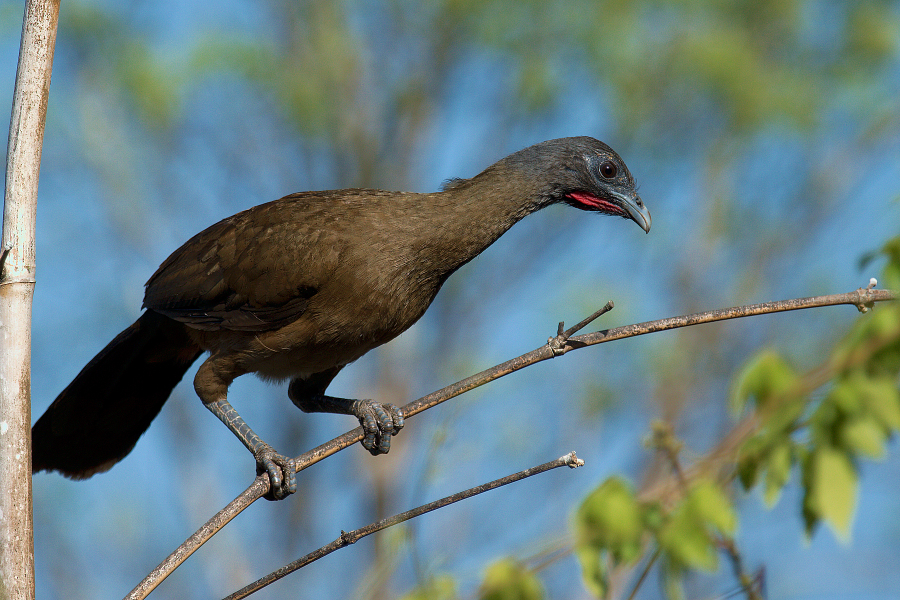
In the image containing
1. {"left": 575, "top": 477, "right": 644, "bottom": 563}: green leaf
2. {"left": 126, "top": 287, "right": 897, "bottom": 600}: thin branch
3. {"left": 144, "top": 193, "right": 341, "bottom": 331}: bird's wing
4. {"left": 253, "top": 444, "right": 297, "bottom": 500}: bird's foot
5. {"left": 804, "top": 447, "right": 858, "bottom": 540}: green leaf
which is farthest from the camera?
{"left": 144, "top": 193, "right": 341, "bottom": 331}: bird's wing

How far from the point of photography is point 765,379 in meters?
1.13

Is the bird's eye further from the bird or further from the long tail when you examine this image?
the long tail

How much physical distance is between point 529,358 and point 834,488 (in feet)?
5.07

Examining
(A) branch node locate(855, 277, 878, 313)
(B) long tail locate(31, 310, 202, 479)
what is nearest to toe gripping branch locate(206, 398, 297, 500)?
(B) long tail locate(31, 310, 202, 479)

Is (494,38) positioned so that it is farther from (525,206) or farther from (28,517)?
(28,517)

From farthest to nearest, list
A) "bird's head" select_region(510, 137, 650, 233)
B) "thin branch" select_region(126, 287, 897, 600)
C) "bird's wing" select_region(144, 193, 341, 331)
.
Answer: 1. "bird's head" select_region(510, 137, 650, 233)
2. "bird's wing" select_region(144, 193, 341, 331)
3. "thin branch" select_region(126, 287, 897, 600)

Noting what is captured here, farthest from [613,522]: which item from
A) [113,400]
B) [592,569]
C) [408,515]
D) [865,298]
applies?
[113,400]

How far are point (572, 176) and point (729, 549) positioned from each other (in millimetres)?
2691

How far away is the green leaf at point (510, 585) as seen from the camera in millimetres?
1221

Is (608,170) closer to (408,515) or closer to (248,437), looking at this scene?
(248,437)

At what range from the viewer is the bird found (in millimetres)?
3541

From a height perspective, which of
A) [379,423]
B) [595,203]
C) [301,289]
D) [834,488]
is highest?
[595,203]

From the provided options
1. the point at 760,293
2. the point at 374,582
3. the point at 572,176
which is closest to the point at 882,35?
the point at 760,293

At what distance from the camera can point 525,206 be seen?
146 inches
